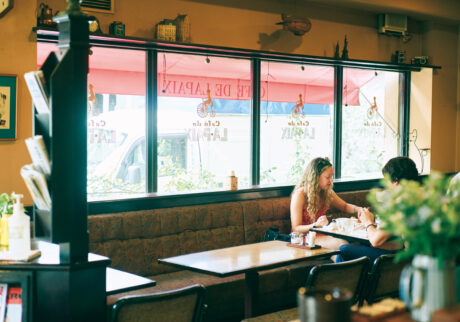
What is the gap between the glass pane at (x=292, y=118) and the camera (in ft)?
20.5

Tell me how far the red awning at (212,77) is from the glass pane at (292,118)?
0.01 meters

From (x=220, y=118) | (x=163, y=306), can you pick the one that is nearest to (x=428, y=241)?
(x=163, y=306)

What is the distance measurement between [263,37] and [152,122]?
5.62ft

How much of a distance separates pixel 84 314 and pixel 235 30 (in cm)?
402

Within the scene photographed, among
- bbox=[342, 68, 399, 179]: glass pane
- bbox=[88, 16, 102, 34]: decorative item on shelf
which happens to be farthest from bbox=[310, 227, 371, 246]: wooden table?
bbox=[88, 16, 102, 34]: decorative item on shelf

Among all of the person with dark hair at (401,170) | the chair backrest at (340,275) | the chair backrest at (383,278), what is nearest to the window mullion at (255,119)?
the person with dark hair at (401,170)

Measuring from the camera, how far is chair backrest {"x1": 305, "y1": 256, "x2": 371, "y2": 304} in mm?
3326

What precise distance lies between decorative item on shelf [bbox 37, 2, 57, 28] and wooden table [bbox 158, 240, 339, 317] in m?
2.11

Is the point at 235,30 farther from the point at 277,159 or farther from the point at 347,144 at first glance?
the point at 347,144

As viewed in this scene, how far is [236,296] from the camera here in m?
4.67

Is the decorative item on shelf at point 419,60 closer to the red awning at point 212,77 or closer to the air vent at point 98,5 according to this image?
the red awning at point 212,77

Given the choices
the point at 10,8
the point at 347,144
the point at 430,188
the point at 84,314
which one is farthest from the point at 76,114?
the point at 347,144

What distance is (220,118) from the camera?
5836mm

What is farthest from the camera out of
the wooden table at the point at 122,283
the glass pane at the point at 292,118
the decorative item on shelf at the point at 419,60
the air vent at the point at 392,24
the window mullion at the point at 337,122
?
the decorative item on shelf at the point at 419,60
